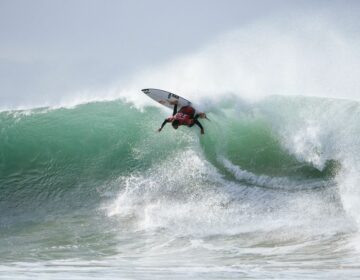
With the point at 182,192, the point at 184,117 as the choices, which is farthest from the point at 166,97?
the point at 182,192

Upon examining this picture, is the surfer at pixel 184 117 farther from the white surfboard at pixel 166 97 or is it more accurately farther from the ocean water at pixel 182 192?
the ocean water at pixel 182 192

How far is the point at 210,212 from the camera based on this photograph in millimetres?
11273

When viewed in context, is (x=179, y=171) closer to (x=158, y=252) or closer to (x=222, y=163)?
(x=222, y=163)

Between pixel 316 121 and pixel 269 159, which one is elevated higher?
pixel 316 121

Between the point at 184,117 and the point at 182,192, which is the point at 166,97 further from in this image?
the point at 182,192

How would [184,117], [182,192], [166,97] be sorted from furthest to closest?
[166,97] < [184,117] < [182,192]

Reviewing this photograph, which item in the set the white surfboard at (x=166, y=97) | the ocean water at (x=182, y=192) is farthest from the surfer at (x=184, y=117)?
the ocean water at (x=182, y=192)

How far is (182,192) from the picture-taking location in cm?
1212

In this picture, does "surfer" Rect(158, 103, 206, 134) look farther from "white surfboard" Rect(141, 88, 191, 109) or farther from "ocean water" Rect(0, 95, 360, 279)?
"ocean water" Rect(0, 95, 360, 279)

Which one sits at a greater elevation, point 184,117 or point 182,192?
point 184,117

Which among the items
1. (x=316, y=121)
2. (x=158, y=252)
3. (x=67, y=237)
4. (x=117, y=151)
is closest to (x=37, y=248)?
(x=67, y=237)

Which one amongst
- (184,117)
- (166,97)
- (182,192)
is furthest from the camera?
(166,97)

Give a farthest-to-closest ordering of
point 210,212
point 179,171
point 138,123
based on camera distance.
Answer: point 138,123 → point 179,171 → point 210,212

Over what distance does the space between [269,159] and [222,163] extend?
3.79 ft
